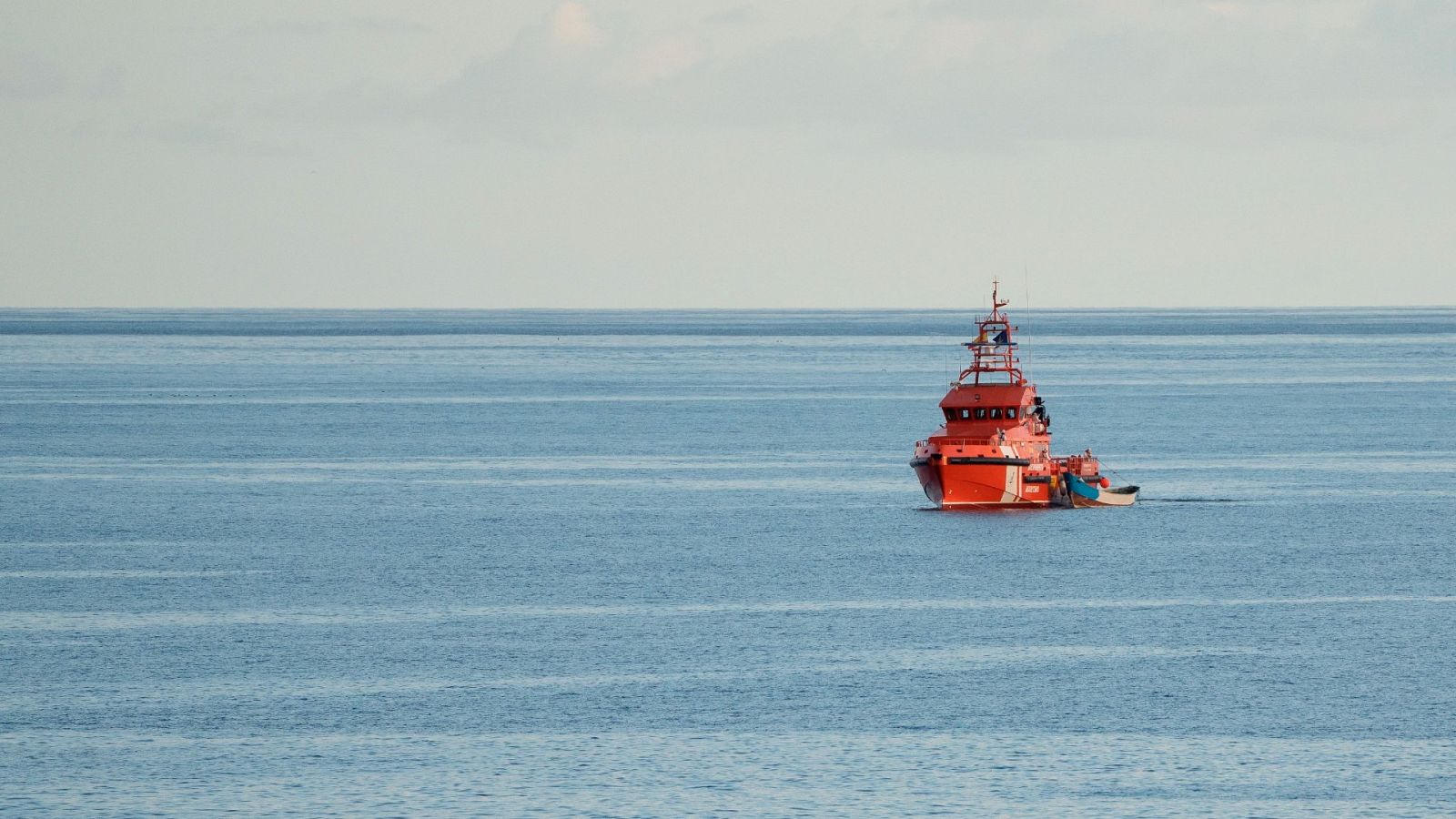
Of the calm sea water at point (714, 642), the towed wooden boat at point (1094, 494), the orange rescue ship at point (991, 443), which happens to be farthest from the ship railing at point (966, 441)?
the towed wooden boat at point (1094, 494)

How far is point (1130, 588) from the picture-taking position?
219 feet

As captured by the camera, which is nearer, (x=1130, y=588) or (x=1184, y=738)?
(x=1184, y=738)

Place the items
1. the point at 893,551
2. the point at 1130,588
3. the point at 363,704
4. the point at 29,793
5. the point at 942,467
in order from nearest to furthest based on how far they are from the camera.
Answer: the point at 29,793
the point at 363,704
the point at 1130,588
the point at 893,551
the point at 942,467

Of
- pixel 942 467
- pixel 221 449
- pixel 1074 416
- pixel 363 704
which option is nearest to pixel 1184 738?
pixel 363 704

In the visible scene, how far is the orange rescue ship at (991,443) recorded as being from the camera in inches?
3376

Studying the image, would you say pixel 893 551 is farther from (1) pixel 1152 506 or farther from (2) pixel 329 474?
(2) pixel 329 474

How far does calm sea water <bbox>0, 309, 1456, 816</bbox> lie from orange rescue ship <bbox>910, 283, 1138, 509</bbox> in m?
1.65

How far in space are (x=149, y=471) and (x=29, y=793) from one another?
7060cm

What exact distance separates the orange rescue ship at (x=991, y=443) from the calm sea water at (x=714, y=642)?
5.41ft

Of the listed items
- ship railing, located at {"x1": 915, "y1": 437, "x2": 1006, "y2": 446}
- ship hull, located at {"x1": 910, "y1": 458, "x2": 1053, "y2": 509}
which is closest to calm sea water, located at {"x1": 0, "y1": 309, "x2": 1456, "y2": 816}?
ship hull, located at {"x1": 910, "y1": 458, "x2": 1053, "y2": 509}

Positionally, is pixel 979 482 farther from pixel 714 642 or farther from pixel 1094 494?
pixel 714 642

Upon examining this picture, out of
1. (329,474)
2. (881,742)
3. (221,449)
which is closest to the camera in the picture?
(881,742)

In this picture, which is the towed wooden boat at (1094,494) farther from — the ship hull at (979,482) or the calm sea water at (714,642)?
the ship hull at (979,482)

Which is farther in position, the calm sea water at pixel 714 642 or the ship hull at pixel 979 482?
the ship hull at pixel 979 482
